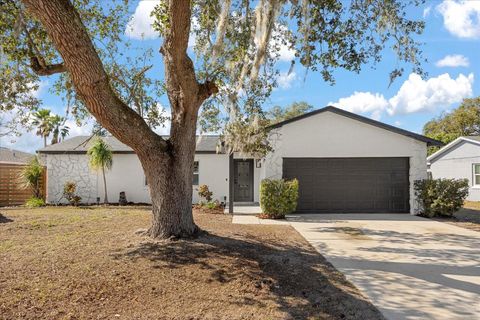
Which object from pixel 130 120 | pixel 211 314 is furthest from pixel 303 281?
pixel 130 120

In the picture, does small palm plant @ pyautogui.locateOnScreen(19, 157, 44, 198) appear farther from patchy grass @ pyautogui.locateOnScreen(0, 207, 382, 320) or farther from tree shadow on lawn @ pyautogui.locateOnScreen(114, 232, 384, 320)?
tree shadow on lawn @ pyautogui.locateOnScreen(114, 232, 384, 320)

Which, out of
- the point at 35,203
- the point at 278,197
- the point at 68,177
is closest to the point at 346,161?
the point at 278,197

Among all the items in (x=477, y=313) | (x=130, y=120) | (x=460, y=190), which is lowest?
(x=477, y=313)

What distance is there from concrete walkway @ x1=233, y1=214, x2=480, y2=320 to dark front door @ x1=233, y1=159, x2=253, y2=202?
218 inches

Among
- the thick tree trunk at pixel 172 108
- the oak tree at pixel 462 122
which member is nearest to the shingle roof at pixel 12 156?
the thick tree trunk at pixel 172 108

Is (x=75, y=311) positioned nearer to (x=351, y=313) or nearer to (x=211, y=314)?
(x=211, y=314)

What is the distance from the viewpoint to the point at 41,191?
1733 cm

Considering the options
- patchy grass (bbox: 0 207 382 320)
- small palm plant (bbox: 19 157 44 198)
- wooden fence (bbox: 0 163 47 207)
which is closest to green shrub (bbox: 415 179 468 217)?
patchy grass (bbox: 0 207 382 320)

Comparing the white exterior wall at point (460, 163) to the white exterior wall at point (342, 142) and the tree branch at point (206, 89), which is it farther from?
the tree branch at point (206, 89)

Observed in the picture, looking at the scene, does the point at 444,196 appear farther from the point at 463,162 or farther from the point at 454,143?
Result: the point at 454,143

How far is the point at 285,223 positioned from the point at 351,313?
25.1 ft

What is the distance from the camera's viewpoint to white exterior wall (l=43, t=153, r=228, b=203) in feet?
57.8

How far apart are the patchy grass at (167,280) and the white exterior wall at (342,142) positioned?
23.5 feet

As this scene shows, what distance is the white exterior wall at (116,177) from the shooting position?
17.6 m
